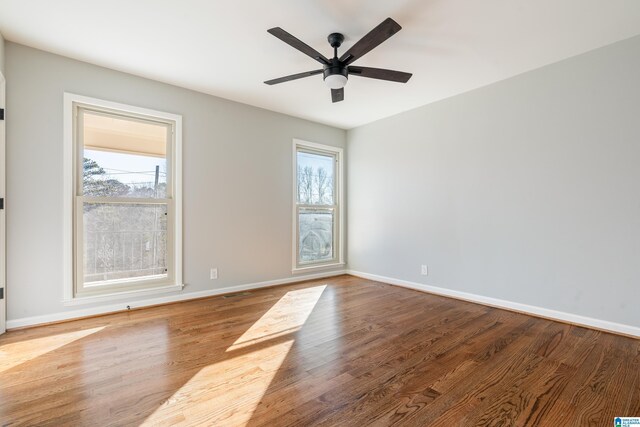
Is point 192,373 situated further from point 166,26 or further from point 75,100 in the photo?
point 75,100

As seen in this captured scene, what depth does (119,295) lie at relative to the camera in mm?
3184

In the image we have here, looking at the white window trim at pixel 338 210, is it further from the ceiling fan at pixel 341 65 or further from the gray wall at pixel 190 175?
the ceiling fan at pixel 341 65

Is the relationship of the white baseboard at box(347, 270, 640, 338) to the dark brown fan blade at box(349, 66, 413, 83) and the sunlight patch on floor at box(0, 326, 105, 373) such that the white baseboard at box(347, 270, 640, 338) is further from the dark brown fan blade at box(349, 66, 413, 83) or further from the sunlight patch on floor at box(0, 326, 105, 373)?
the sunlight patch on floor at box(0, 326, 105, 373)

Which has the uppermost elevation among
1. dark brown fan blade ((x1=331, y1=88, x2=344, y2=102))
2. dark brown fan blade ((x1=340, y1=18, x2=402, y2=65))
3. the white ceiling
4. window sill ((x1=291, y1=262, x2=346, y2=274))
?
the white ceiling

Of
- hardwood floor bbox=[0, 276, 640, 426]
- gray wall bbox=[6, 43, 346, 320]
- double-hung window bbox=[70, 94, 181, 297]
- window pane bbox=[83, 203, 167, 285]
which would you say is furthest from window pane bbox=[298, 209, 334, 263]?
window pane bbox=[83, 203, 167, 285]

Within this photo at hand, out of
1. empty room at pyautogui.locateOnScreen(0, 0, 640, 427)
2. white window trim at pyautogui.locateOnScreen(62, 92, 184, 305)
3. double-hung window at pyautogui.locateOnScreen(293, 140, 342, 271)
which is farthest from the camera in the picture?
double-hung window at pyautogui.locateOnScreen(293, 140, 342, 271)

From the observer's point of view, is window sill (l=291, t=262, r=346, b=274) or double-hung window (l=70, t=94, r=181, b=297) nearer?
double-hung window (l=70, t=94, r=181, b=297)

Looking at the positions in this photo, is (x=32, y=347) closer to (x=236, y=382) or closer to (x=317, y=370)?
(x=236, y=382)

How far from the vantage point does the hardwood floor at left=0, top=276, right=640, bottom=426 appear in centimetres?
157

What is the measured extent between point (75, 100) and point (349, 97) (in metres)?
2.94

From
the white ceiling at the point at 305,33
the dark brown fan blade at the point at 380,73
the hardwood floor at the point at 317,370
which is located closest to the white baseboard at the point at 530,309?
the hardwood floor at the point at 317,370

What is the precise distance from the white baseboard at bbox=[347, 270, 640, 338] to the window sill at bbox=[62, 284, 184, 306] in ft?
9.81

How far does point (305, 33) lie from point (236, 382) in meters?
2.67

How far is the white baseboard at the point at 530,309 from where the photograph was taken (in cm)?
262
